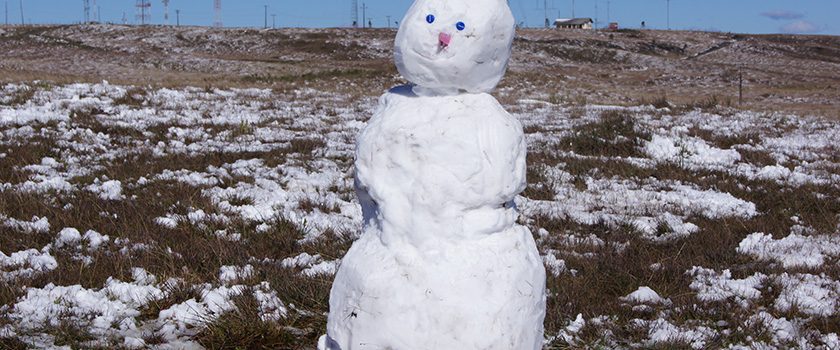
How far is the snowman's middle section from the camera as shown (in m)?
2.95

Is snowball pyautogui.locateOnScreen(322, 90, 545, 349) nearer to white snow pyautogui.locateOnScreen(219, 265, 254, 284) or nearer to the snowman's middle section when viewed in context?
the snowman's middle section

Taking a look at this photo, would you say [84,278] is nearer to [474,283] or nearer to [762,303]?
[474,283]

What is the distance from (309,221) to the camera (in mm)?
6801

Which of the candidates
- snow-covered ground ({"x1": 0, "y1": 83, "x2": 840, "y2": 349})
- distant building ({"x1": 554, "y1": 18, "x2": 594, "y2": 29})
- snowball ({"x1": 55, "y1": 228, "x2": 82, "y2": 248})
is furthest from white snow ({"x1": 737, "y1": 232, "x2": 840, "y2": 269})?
distant building ({"x1": 554, "y1": 18, "x2": 594, "y2": 29})

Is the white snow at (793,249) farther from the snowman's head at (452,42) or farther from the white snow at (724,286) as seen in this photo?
the snowman's head at (452,42)

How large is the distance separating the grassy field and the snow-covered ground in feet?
0.07

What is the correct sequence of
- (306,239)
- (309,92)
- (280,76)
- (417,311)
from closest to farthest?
(417,311)
(306,239)
(309,92)
(280,76)

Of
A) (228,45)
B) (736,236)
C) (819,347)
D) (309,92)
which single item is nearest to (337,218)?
(736,236)

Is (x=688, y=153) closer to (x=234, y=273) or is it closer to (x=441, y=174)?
(x=234, y=273)

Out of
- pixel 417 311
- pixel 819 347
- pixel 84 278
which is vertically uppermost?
pixel 417 311

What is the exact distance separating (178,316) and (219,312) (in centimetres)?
26

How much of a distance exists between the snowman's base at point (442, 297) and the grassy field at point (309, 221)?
1.37 metres

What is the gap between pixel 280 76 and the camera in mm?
28906

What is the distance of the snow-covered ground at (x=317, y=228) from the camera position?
4516 millimetres
